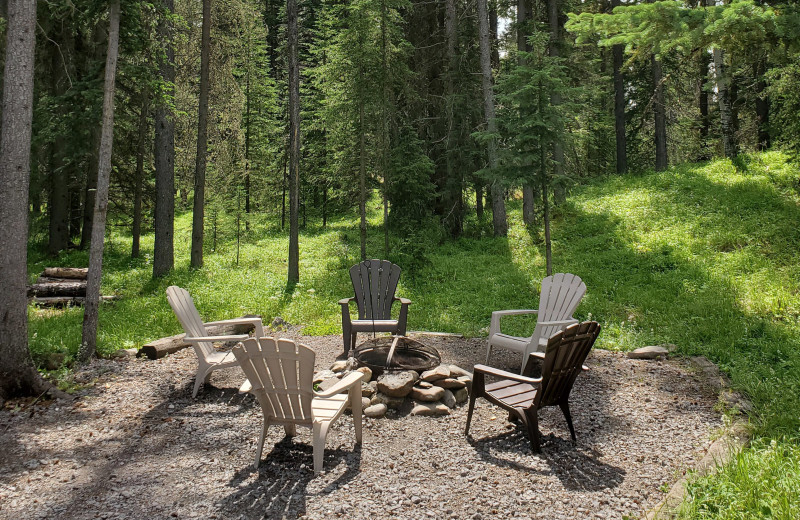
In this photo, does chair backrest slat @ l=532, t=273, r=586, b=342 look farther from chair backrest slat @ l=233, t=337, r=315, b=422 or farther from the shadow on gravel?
chair backrest slat @ l=233, t=337, r=315, b=422

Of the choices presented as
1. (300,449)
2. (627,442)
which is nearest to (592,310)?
(627,442)

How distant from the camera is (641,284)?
824 cm

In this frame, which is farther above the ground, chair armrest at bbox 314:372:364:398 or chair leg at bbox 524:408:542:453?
chair armrest at bbox 314:372:364:398

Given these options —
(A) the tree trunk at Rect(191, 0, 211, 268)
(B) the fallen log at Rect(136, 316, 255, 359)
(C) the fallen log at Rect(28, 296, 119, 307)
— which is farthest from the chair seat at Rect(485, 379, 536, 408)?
(A) the tree trunk at Rect(191, 0, 211, 268)

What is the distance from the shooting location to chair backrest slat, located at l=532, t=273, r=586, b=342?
565 cm

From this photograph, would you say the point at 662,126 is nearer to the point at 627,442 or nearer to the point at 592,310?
the point at 592,310

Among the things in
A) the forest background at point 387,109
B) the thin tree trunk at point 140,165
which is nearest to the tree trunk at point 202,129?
the forest background at point 387,109

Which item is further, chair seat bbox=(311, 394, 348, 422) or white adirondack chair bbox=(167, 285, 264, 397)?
white adirondack chair bbox=(167, 285, 264, 397)

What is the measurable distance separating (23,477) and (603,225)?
11134 mm

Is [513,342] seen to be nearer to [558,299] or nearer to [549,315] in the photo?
[549,315]

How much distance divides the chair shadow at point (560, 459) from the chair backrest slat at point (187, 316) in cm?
289

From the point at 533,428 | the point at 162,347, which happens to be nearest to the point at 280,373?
the point at 533,428

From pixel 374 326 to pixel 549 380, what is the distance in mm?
2782

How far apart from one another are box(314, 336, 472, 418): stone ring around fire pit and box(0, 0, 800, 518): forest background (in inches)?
112
